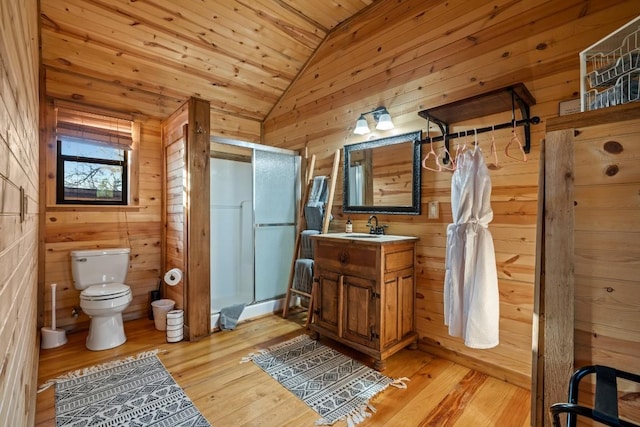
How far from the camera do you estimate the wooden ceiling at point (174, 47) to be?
93.8 inches

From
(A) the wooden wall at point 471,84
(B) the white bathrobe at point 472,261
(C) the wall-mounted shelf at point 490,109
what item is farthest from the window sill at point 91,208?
(B) the white bathrobe at point 472,261

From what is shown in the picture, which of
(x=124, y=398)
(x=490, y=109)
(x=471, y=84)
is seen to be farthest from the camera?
(x=471, y=84)

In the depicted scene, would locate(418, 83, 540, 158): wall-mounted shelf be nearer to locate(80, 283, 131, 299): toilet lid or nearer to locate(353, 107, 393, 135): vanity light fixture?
locate(353, 107, 393, 135): vanity light fixture

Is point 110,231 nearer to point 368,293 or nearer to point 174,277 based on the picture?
point 174,277

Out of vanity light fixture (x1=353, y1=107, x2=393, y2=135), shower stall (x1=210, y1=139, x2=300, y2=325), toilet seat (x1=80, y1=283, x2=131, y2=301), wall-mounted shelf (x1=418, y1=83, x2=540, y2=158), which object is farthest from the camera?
shower stall (x1=210, y1=139, x2=300, y2=325)

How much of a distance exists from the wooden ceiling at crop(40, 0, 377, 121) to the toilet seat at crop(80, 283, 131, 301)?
1747 mm

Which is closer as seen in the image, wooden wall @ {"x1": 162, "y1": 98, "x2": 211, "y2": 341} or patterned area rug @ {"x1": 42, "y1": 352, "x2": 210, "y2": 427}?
patterned area rug @ {"x1": 42, "y1": 352, "x2": 210, "y2": 427}

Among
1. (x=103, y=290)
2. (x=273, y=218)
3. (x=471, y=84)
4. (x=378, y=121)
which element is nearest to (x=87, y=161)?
(x=103, y=290)

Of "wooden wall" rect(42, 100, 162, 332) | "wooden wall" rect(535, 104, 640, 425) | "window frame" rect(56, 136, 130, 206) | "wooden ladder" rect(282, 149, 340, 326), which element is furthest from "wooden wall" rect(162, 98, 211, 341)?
"wooden wall" rect(535, 104, 640, 425)

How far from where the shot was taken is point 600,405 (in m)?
0.68

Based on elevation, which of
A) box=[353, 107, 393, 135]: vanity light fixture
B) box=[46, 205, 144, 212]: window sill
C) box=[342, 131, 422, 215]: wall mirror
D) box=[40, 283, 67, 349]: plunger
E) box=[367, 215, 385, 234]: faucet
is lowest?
box=[40, 283, 67, 349]: plunger

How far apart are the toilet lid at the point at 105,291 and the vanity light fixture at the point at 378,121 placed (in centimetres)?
248

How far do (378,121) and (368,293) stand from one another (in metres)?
1.47

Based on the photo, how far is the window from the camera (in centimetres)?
273
